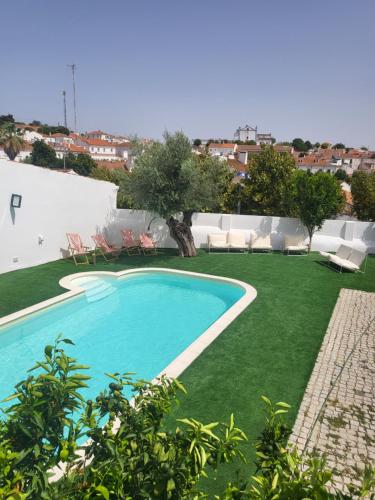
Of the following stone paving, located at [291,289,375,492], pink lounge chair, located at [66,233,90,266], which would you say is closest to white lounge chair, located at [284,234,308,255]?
stone paving, located at [291,289,375,492]

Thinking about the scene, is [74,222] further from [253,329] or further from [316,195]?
[316,195]

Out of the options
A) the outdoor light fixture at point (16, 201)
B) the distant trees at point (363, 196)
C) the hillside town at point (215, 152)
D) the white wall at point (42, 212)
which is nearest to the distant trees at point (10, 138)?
the white wall at point (42, 212)

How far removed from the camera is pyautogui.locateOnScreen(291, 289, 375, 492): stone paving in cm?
411

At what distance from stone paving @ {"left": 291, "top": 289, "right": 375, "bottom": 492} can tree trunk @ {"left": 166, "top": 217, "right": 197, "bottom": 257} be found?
7.55 meters

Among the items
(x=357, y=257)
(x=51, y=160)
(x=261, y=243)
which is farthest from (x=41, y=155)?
(x=357, y=257)

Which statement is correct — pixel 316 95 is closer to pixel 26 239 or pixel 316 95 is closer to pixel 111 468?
pixel 26 239

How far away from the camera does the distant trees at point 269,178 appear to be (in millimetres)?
20516

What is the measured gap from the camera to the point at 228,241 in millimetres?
16094

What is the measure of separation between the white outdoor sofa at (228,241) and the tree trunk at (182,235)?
1.44 meters

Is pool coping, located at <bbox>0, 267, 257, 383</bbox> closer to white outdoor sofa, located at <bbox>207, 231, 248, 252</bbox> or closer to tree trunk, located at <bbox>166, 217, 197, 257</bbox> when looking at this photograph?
tree trunk, located at <bbox>166, 217, 197, 257</bbox>

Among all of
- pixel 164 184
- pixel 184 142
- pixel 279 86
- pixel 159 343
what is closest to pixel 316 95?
pixel 279 86

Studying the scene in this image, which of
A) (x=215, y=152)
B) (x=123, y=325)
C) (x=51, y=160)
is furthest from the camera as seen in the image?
(x=215, y=152)

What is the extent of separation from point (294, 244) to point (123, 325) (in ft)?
32.5

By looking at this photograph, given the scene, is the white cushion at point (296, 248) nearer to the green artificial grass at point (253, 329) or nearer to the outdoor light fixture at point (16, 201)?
the green artificial grass at point (253, 329)
